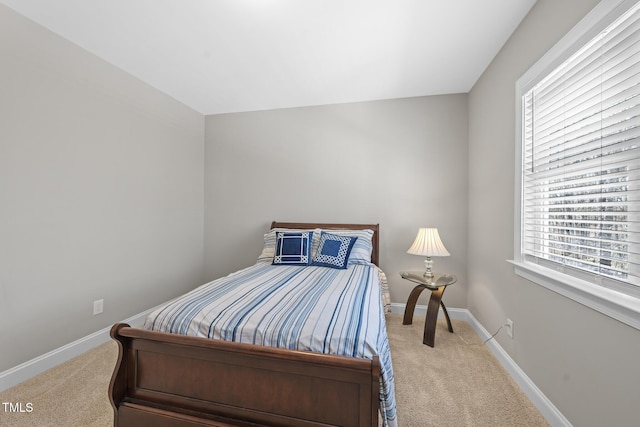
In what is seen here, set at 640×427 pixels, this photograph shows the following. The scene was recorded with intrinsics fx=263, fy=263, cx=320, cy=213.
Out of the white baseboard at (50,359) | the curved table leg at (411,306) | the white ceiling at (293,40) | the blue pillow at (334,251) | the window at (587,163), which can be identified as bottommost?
the white baseboard at (50,359)

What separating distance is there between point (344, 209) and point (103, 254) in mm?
2453

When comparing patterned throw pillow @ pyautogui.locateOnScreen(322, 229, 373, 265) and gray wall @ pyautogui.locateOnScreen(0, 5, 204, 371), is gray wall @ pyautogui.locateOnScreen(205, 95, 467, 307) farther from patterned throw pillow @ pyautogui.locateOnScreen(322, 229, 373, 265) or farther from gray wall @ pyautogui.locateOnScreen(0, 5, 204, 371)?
gray wall @ pyautogui.locateOnScreen(0, 5, 204, 371)

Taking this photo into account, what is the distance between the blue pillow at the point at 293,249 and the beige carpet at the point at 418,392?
46.5 inches

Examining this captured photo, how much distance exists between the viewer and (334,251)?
8.84 ft

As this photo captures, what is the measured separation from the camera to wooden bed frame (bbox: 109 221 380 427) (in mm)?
1109

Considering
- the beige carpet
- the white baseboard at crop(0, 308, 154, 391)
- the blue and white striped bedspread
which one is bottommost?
the beige carpet

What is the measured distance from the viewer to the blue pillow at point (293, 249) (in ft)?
8.98

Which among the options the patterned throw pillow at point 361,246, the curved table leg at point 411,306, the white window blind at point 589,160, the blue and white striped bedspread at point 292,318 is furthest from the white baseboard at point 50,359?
the white window blind at point 589,160

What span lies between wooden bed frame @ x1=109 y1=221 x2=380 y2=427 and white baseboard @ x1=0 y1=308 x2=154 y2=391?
1.14 metres

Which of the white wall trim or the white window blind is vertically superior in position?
the white window blind

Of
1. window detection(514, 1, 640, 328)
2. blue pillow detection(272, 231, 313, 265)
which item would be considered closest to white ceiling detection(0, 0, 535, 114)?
window detection(514, 1, 640, 328)

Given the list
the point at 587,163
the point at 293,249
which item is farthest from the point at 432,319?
the point at 587,163

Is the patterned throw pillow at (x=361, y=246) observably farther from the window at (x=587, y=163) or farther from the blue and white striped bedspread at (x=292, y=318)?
the window at (x=587, y=163)

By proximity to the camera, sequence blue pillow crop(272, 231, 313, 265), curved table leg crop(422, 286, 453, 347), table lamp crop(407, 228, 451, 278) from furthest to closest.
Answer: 1. blue pillow crop(272, 231, 313, 265)
2. table lamp crop(407, 228, 451, 278)
3. curved table leg crop(422, 286, 453, 347)
